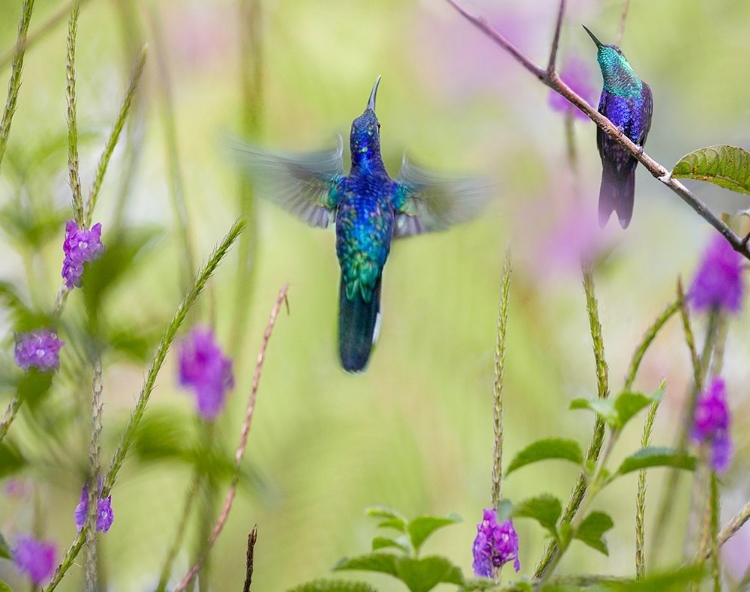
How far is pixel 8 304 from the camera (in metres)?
0.41

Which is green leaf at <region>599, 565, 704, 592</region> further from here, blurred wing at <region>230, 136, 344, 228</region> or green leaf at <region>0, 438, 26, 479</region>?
blurred wing at <region>230, 136, 344, 228</region>

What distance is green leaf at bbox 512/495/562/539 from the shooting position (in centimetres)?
29

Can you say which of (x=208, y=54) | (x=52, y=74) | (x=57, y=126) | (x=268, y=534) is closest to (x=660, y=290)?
(x=268, y=534)

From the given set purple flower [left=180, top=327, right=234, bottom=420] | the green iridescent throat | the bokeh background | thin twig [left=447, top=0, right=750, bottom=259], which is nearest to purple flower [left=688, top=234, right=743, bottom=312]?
thin twig [left=447, top=0, right=750, bottom=259]

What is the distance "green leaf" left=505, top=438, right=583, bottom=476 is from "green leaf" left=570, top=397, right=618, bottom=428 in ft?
0.05

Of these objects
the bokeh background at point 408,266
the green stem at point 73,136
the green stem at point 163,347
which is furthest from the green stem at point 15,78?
the bokeh background at point 408,266

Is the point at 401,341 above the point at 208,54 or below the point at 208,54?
below

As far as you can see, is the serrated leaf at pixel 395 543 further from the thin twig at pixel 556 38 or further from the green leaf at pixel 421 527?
the thin twig at pixel 556 38

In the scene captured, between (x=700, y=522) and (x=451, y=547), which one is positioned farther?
(x=451, y=547)

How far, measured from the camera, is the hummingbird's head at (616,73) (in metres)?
0.52

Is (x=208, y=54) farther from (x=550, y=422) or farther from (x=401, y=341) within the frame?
(x=550, y=422)

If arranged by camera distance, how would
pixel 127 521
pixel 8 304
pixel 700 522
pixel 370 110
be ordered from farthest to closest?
pixel 127 521 < pixel 370 110 < pixel 8 304 < pixel 700 522

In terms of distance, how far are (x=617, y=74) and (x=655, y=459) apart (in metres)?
0.30

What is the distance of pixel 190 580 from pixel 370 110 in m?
→ 0.34
